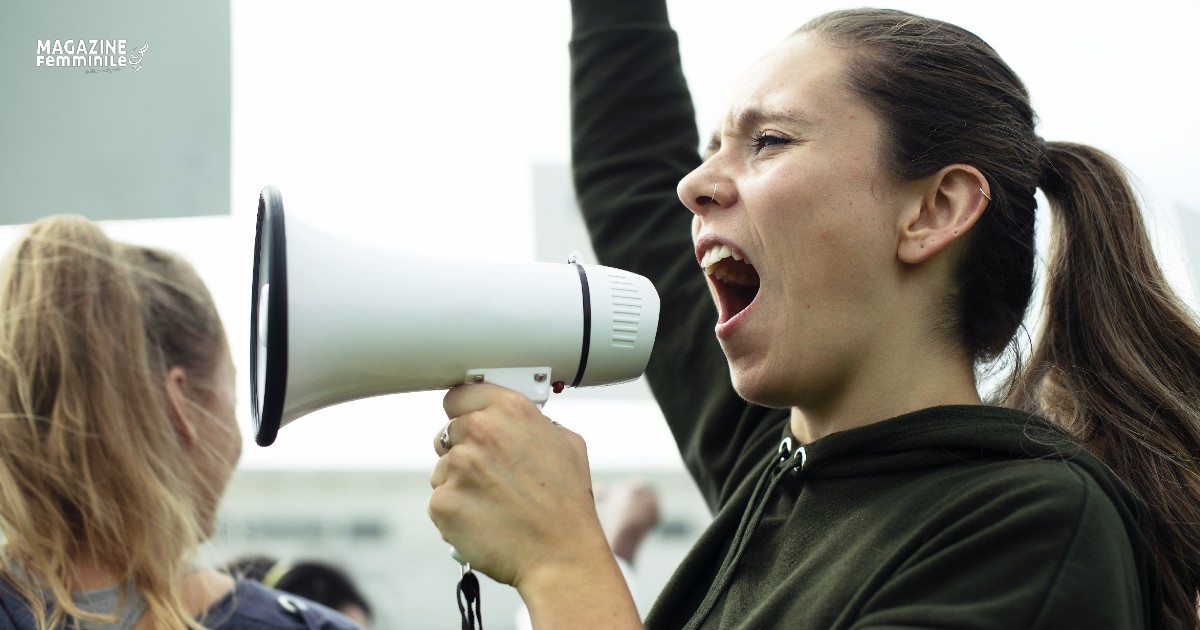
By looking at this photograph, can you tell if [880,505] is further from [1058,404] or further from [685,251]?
[685,251]

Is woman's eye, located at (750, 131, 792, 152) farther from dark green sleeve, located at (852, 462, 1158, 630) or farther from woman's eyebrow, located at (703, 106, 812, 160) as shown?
dark green sleeve, located at (852, 462, 1158, 630)

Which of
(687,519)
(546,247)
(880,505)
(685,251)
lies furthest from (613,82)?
(687,519)

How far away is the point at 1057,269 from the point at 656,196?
2.41 feet

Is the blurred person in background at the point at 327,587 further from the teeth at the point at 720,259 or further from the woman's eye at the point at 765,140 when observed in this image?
the woman's eye at the point at 765,140

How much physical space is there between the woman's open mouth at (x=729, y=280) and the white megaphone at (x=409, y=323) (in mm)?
123

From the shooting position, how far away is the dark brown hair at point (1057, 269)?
1521 millimetres

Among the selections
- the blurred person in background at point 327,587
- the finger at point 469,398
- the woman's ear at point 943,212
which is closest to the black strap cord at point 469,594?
the finger at point 469,398

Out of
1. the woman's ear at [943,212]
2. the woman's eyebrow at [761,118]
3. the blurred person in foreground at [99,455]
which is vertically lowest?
the blurred person in foreground at [99,455]

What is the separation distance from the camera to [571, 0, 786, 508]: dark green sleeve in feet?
6.46

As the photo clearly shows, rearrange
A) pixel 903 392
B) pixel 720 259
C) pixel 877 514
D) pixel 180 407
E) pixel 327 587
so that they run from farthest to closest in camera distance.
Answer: pixel 327 587 < pixel 180 407 < pixel 720 259 < pixel 903 392 < pixel 877 514

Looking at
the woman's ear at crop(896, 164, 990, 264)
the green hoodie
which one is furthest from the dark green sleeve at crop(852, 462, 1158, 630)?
the woman's ear at crop(896, 164, 990, 264)

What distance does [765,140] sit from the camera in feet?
5.15

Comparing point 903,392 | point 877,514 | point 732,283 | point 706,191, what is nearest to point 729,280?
point 732,283

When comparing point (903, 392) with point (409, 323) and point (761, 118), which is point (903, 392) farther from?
point (409, 323)
